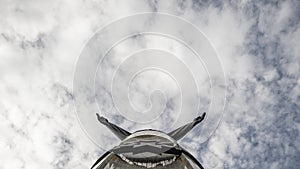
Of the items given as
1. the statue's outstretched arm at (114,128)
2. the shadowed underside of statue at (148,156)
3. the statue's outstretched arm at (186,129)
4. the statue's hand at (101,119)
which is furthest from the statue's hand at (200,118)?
the statue's hand at (101,119)

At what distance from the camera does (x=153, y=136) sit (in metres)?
10.3

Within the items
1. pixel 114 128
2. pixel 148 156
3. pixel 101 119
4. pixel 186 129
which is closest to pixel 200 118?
pixel 186 129

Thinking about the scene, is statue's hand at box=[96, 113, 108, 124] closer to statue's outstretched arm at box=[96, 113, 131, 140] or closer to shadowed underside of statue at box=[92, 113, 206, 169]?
statue's outstretched arm at box=[96, 113, 131, 140]

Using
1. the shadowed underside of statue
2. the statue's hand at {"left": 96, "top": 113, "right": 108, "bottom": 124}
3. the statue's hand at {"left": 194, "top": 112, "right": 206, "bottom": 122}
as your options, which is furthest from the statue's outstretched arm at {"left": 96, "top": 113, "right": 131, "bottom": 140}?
the statue's hand at {"left": 194, "top": 112, "right": 206, "bottom": 122}

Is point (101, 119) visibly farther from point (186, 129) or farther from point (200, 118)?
point (200, 118)

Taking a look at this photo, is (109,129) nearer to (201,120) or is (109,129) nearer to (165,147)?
(201,120)

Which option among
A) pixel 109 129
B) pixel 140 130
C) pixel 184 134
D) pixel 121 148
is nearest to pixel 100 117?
pixel 109 129

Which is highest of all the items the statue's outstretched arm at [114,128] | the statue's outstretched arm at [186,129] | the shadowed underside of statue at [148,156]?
the statue's outstretched arm at [114,128]

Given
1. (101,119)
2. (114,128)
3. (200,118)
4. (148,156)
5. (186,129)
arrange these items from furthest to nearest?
(114,128) → (101,119) → (186,129) → (200,118) → (148,156)

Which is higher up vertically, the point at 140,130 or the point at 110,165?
the point at 140,130

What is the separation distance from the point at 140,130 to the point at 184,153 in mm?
1897

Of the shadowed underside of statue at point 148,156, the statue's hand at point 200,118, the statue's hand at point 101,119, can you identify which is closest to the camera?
the shadowed underside of statue at point 148,156

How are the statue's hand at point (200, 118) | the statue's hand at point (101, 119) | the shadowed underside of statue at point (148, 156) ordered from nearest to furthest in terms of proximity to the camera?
the shadowed underside of statue at point (148, 156) → the statue's hand at point (200, 118) → the statue's hand at point (101, 119)

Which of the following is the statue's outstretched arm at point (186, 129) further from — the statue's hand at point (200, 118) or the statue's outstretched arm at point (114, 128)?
the statue's outstretched arm at point (114, 128)
